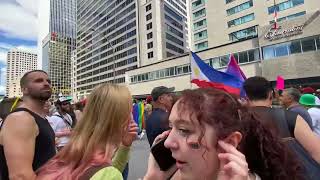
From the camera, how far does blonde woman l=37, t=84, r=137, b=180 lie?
5.91 ft

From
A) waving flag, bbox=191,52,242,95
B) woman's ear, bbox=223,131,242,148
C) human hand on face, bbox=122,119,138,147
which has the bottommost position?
human hand on face, bbox=122,119,138,147

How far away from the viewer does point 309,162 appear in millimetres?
3068

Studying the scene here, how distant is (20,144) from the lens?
8.30ft

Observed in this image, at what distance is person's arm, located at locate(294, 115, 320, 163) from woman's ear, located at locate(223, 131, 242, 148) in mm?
1632

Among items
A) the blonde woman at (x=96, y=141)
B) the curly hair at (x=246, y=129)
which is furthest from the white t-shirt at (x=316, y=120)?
the curly hair at (x=246, y=129)

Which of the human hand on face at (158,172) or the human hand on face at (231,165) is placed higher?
the human hand on face at (231,165)

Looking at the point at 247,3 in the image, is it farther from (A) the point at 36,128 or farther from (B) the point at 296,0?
(A) the point at 36,128

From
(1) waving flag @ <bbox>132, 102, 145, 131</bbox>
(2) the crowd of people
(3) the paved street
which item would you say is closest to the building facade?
(1) waving flag @ <bbox>132, 102, 145, 131</bbox>

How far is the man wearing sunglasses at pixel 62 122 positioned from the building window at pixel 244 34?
4402 centimetres

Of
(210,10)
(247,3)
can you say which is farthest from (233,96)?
(210,10)

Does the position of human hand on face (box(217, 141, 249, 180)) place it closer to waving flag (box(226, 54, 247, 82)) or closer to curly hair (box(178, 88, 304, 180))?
curly hair (box(178, 88, 304, 180))

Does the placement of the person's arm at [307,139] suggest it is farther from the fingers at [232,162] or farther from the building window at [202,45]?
the building window at [202,45]

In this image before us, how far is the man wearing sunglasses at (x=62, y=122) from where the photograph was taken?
18.9 ft

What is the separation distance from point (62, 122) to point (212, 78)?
315 centimetres
